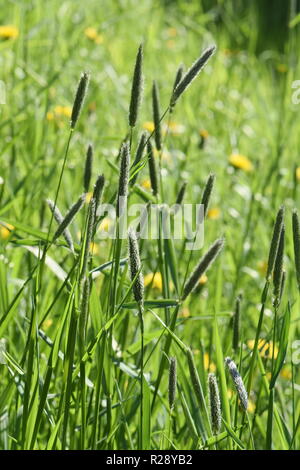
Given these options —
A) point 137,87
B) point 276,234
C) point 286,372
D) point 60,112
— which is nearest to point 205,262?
point 276,234

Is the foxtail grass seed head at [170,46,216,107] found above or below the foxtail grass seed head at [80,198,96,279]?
above

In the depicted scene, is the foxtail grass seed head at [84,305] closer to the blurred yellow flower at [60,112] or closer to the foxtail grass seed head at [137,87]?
the foxtail grass seed head at [137,87]

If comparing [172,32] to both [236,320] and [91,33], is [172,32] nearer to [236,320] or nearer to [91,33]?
[91,33]

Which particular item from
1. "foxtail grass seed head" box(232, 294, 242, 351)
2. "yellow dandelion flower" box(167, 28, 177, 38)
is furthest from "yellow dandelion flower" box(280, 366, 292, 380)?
"yellow dandelion flower" box(167, 28, 177, 38)

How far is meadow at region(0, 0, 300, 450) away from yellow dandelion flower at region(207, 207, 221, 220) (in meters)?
0.02

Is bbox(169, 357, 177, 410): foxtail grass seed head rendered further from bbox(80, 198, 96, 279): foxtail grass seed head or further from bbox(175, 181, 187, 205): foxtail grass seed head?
bbox(175, 181, 187, 205): foxtail grass seed head

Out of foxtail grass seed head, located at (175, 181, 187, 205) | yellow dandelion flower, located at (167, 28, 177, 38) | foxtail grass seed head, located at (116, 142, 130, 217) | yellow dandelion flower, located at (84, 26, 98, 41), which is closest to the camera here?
foxtail grass seed head, located at (116, 142, 130, 217)

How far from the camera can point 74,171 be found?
1779 mm

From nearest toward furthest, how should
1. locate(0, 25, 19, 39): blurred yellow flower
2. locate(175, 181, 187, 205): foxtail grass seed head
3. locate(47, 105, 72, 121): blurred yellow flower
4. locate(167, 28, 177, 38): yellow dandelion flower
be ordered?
locate(175, 181, 187, 205): foxtail grass seed head → locate(47, 105, 72, 121): blurred yellow flower → locate(0, 25, 19, 39): blurred yellow flower → locate(167, 28, 177, 38): yellow dandelion flower

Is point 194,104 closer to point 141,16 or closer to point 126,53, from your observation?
point 126,53

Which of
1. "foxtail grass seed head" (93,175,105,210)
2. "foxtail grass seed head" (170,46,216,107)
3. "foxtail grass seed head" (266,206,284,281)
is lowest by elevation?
"foxtail grass seed head" (266,206,284,281)

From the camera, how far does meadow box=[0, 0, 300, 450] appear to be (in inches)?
31.4

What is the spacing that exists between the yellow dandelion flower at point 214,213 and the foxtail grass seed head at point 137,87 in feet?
3.12

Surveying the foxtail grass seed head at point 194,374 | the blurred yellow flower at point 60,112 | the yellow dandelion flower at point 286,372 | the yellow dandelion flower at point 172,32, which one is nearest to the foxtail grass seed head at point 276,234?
the foxtail grass seed head at point 194,374
